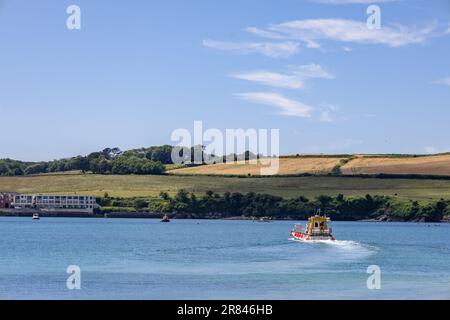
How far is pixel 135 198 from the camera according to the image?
163000 mm

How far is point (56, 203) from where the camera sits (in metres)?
174

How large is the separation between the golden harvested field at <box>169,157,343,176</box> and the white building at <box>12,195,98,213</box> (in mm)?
Result: 18705

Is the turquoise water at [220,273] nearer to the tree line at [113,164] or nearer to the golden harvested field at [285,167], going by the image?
the golden harvested field at [285,167]

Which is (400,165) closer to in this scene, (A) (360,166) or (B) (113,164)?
(A) (360,166)

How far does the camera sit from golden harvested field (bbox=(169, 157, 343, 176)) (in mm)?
151625

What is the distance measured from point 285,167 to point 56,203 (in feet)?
155

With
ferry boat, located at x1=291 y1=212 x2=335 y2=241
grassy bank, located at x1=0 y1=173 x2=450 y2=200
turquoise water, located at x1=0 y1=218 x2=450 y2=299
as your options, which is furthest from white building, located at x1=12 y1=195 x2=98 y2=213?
turquoise water, located at x1=0 y1=218 x2=450 y2=299

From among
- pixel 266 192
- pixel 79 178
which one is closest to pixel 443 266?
pixel 266 192

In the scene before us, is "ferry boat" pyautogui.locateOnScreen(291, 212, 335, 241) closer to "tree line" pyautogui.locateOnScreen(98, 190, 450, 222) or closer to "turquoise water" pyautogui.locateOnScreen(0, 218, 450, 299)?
"turquoise water" pyautogui.locateOnScreen(0, 218, 450, 299)

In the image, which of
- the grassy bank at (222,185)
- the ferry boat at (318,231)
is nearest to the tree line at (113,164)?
the grassy bank at (222,185)

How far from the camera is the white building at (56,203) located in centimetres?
16762

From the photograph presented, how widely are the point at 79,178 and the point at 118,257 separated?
11732cm

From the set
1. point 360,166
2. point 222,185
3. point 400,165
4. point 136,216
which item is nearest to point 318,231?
point 400,165

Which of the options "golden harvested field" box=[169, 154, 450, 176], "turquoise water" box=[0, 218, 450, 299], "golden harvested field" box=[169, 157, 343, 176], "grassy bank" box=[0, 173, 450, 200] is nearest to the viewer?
"turquoise water" box=[0, 218, 450, 299]
